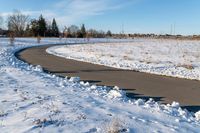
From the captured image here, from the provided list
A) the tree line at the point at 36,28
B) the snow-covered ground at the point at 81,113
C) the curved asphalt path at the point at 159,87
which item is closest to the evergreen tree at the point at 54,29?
the tree line at the point at 36,28

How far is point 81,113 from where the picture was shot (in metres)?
6.75

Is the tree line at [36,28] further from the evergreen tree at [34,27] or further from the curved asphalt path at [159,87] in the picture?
the curved asphalt path at [159,87]

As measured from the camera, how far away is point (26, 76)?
12.6 meters

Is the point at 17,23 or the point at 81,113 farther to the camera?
the point at 17,23

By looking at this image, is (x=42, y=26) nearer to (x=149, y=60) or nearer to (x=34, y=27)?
(x=34, y=27)

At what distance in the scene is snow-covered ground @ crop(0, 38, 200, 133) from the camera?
5.89 metres

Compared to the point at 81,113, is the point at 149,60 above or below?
below

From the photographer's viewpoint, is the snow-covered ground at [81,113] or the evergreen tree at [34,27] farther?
the evergreen tree at [34,27]

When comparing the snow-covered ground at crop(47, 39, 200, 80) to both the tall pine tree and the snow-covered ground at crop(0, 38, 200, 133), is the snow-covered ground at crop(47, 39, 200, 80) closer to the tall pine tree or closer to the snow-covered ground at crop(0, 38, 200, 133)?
the snow-covered ground at crop(0, 38, 200, 133)

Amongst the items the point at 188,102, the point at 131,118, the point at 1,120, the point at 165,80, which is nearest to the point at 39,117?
the point at 1,120

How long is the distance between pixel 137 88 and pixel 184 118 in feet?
13.0

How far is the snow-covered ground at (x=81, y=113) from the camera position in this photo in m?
5.89

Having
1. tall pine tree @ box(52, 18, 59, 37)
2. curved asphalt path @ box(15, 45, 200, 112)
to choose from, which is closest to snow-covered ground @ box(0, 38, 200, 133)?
curved asphalt path @ box(15, 45, 200, 112)

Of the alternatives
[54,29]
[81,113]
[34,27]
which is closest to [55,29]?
[54,29]
